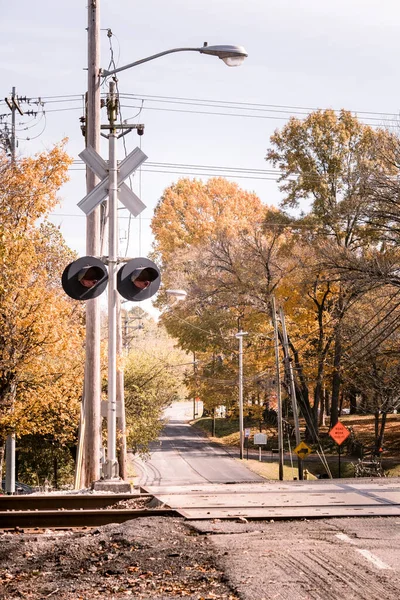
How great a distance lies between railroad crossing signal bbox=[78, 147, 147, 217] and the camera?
514 inches

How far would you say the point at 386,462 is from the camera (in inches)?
1734

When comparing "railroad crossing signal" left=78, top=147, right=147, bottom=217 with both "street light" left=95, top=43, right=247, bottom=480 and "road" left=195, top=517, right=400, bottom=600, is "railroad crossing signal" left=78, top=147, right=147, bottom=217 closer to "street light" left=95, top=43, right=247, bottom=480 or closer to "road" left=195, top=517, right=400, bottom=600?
"street light" left=95, top=43, right=247, bottom=480

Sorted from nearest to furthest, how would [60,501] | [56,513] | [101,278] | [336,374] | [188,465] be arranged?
1. [56,513]
2. [60,501]
3. [101,278]
4. [336,374]
5. [188,465]

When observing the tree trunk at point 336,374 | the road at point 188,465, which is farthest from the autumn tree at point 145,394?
the tree trunk at point 336,374

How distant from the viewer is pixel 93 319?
49.6ft

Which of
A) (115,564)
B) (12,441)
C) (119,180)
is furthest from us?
(12,441)

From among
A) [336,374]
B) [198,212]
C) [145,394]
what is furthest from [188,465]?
[198,212]

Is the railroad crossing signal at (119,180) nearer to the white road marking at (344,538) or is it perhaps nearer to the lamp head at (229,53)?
the lamp head at (229,53)

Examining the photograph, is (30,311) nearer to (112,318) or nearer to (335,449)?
(112,318)

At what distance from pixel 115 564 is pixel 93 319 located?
7844mm

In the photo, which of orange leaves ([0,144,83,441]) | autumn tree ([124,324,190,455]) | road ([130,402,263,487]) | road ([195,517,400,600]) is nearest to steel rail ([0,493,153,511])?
road ([195,517,400,600])

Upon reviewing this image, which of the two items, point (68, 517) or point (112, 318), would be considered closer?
point (68, 517)

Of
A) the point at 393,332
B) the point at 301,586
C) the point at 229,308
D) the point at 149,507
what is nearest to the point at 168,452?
the point at 229,308

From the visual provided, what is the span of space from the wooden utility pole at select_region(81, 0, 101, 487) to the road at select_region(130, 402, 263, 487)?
69.6ft
